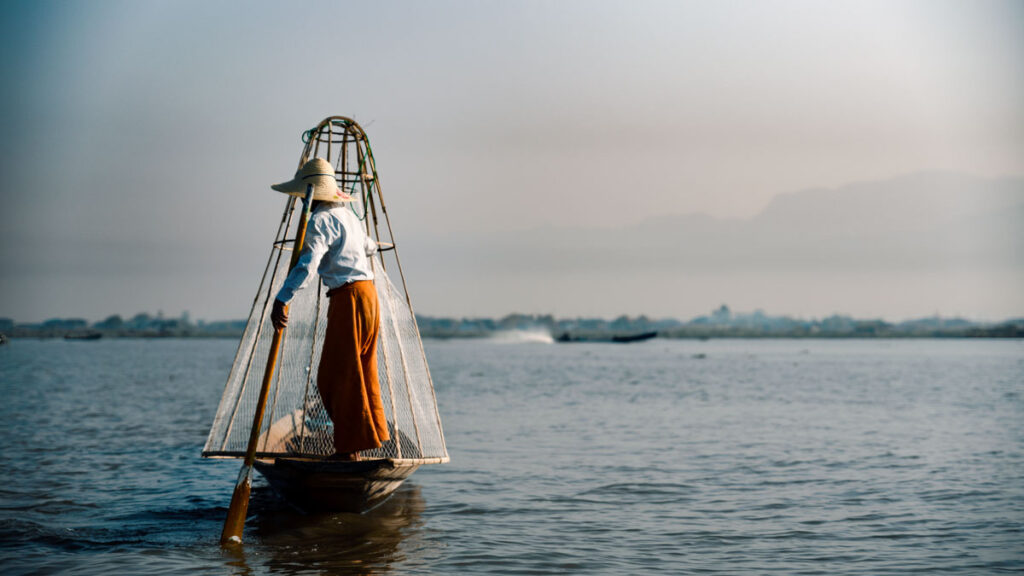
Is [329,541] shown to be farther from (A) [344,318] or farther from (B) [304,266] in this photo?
(B) [304,266]

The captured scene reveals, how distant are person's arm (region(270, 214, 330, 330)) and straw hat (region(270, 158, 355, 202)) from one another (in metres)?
0.27

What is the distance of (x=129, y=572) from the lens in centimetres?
642

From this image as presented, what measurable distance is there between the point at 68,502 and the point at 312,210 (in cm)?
460

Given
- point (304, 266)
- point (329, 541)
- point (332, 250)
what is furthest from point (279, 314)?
point (329, 541)

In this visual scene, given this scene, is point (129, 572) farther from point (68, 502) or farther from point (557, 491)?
point (557, 491)

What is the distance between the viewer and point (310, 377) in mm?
8812

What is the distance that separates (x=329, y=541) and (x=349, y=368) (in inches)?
60.5

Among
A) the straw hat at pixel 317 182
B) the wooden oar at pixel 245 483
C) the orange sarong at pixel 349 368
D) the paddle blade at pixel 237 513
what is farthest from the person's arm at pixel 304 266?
the paddle blade at pixel 237 513

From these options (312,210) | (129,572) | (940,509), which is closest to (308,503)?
(129,572)

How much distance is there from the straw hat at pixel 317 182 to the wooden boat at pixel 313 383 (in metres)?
0.79

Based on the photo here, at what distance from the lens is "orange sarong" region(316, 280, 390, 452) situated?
752 cm

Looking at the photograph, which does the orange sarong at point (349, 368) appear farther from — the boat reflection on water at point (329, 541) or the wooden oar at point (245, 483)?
the boat reflection on water at point (329, 541)

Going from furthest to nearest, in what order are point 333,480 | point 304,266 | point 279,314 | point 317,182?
point 333,480, point 317,182, point 304,266, point 279,314

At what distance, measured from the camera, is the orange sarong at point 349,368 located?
24.7 feet
